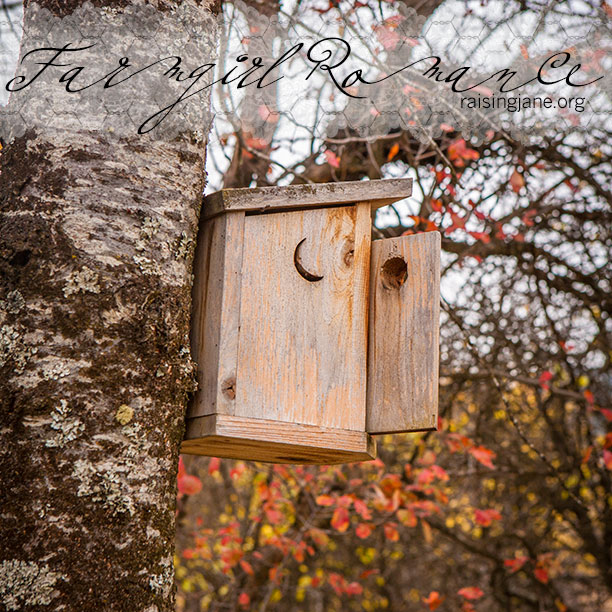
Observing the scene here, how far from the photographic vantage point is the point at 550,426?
4559 mm

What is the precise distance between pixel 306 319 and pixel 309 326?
18mm

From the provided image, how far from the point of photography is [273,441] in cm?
163

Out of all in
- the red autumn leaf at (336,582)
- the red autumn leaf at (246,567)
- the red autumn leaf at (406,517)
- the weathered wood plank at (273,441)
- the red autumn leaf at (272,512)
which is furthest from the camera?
the red autumn leaf at (336,582)

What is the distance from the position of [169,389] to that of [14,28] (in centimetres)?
175

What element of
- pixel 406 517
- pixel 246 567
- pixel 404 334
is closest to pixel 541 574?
pixel 406 517

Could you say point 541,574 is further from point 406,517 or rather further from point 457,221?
point 457,221

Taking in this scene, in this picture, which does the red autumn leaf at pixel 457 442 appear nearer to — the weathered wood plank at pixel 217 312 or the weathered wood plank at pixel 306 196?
the weathered wood plank at pixel 306 196

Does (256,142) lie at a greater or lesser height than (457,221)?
greater

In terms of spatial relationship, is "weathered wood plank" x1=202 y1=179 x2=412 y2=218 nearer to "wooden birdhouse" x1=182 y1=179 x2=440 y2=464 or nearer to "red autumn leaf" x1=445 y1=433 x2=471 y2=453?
"wooden birdhouse" x1=182 y1=179 x2=440 y2=464

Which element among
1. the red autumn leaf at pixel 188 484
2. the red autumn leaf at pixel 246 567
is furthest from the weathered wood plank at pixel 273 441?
the red autumn leaf at pixel 246 567

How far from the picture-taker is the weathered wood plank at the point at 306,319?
168 centimetres

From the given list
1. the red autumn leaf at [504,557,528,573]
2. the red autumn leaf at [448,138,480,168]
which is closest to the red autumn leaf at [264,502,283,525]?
the red autumn leaf at [504,557,528,573]

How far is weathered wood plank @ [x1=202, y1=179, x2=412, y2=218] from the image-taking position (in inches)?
68.2

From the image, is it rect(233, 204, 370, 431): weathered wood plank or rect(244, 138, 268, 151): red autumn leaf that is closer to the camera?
rect(233, 204, 370, 431): weathered wood plank
